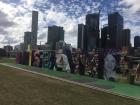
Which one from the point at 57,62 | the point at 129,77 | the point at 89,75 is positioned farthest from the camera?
the point at 57,62

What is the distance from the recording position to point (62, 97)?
42.5 ft

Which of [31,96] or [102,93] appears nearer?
[31,96]

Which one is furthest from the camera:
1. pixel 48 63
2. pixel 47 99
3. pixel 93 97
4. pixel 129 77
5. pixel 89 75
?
pixel 48 63

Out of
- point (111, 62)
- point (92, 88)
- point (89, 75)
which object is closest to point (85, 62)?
point (89, 75)

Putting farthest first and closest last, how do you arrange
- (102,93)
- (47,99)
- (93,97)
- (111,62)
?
(111,62)
(102,93)
(93,97)
(47,99)

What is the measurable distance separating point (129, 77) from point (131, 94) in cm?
483

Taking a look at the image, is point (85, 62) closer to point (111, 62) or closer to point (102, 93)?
point (111, 62)

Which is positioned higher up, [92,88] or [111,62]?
[111,62]

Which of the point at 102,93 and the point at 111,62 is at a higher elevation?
the point at 111,62

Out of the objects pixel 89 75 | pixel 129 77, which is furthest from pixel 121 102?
pixel 89 75

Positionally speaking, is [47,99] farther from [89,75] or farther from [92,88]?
[89,75]

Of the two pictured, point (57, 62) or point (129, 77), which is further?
point (57, 62)

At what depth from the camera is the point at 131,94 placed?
14812mm

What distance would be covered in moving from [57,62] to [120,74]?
1124 cm
